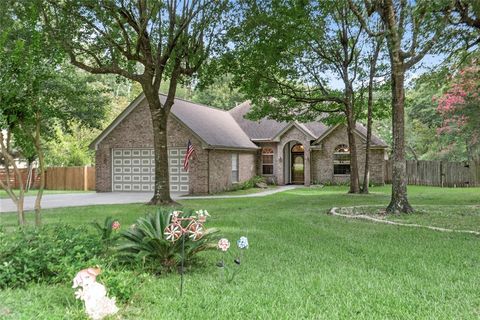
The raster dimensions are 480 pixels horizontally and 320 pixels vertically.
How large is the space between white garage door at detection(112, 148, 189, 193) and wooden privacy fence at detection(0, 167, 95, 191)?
158 inches

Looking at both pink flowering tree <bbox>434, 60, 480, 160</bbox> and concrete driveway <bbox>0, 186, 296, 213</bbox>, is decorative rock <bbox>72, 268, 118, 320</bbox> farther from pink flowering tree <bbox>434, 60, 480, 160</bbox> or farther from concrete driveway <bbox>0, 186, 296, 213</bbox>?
pink flowering tree <bbox>434, 60, 480, 160</bbox>

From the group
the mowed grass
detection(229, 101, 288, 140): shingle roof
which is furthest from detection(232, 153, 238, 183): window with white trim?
the mowed grass

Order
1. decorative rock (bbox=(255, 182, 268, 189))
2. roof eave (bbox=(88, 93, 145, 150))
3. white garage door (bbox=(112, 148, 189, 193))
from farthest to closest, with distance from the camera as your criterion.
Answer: decorative rock (bbox=(255, 182, 268, 189)), roof eave (bbox=(88, 93, 145, 150)), white garage door (bbox=(112, 148, 189, 193))

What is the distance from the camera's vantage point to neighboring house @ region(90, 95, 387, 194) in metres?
20.9

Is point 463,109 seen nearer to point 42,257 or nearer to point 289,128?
point 289,128

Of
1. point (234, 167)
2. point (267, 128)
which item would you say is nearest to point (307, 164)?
point (267, 128)

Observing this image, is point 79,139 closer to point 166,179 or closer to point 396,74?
point 166,179

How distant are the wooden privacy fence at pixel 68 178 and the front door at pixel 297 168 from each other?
504 inches

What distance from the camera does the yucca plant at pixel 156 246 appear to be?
5391mm

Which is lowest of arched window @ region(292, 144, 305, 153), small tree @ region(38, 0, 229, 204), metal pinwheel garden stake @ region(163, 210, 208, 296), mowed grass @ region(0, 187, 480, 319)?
mowed grass @ region(0, 187, 480, 319)

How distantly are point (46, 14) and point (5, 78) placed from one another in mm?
7462

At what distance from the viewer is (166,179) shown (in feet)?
48.1

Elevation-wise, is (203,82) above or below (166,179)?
above

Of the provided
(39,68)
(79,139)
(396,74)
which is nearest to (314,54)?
(396,74)
